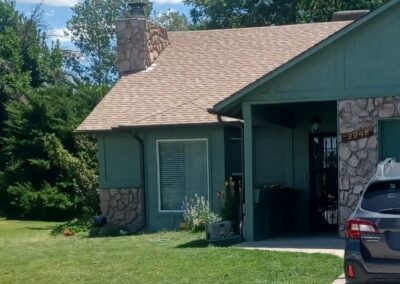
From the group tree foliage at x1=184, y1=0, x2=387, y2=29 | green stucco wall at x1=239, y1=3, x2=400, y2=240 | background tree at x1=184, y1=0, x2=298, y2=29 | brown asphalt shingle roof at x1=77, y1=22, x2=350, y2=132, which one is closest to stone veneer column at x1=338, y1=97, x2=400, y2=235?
green stucco wall at x1=239, y1=3, x2=400, y2=240

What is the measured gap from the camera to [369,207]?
8.16m

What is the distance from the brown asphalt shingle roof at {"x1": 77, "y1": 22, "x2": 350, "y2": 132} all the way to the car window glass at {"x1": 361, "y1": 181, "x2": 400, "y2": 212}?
9.80m

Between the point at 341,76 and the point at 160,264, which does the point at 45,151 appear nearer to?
the point at 341,76

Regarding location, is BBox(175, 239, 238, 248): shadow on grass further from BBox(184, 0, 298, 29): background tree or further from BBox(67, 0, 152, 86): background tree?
BBox(67, 0, 152, 86): background tree

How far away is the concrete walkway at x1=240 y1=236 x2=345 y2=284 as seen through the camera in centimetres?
1286

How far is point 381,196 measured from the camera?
26.8ft

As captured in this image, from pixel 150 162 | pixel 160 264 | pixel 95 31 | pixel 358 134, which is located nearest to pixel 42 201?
pixel 150 162

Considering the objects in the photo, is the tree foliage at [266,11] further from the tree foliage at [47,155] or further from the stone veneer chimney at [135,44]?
the stone veneer chimney at [135,44]

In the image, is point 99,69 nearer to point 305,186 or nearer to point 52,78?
point 52,78

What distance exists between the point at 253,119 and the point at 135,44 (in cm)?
786

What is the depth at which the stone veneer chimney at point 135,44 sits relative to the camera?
21656 mm

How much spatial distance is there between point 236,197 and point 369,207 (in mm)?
8268

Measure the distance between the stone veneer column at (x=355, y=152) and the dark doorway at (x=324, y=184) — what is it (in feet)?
11.6

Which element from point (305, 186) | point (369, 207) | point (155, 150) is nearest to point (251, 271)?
point (369, 207)
